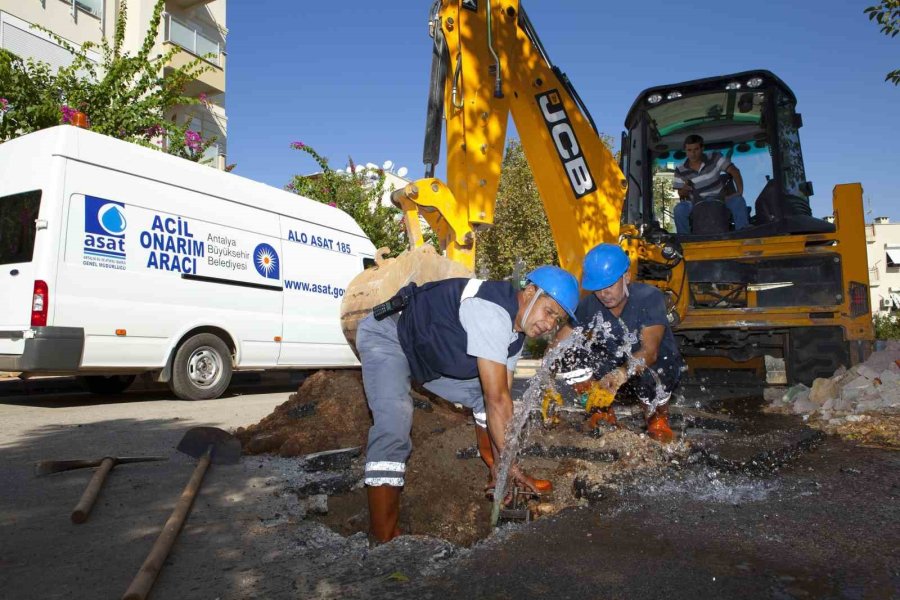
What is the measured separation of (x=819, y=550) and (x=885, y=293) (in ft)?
164

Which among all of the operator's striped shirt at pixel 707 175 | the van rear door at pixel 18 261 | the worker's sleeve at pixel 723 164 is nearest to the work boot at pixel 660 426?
the operator's striped shirt at pixel 707 175

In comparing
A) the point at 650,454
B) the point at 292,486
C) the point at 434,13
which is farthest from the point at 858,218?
the point at 292,486

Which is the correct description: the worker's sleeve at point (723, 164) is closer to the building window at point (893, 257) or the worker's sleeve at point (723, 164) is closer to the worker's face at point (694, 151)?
the worker's face at point (694, 151)

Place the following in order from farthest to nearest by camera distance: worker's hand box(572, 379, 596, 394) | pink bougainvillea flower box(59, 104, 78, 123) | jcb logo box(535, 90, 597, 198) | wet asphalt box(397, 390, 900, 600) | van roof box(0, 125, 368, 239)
Answer: pink bougainvillea flower box(59, 104, 78, 123), van roof box(0, 125, 368, 239), jcb logo box(535, 90, 597, 198), worker's hand box(572, 379, 596, 394), wet asphalt box(397, 390, 900, 600)

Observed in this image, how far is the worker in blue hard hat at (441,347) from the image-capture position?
2996 millimetres

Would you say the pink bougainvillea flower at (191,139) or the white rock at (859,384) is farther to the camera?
the pink bougainvillea flower at (191,139)

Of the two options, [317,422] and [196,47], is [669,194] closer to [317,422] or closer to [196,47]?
[317,422]

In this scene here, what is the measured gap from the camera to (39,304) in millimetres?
6332

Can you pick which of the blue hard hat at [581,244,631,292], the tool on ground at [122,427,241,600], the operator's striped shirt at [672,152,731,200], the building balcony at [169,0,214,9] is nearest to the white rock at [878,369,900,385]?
the operator's striped shirt at [672,152,731,200]

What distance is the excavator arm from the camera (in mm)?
5508

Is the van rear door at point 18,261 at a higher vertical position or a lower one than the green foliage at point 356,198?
lower

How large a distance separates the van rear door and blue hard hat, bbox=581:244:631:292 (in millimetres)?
5489

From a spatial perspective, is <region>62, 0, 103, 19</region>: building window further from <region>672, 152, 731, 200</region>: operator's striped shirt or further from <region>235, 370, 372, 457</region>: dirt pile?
<region>672, 152, 731, 200</region>: operator's striped shirt

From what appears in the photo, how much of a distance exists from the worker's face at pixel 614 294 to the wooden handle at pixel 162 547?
3.17 m
